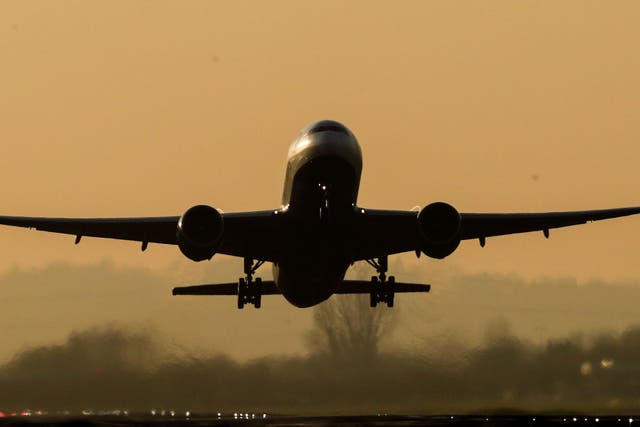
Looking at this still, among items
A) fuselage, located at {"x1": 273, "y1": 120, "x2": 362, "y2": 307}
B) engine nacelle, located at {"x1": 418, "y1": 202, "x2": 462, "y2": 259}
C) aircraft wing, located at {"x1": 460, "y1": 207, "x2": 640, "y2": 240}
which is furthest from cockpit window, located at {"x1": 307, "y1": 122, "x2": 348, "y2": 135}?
aircraft wing, located at {"x1": 460, "y1": 207, "x2": 640, "y2": 240}

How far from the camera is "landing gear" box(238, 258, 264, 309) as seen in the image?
46312mm

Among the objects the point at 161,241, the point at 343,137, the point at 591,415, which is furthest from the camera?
the point at 591,415

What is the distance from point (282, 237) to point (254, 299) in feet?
22.9

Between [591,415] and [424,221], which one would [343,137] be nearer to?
[424,221]

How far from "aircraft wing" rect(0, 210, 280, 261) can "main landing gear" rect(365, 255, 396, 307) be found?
15.5 feet

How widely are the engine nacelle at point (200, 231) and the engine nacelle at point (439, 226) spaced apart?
22.2ft

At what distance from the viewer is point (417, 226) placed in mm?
39469

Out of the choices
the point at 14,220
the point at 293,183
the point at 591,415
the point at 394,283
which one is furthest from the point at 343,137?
the point at 591,415

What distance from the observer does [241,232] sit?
41.2 m

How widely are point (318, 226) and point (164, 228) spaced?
6988mm

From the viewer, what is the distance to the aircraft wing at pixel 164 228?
40375mm

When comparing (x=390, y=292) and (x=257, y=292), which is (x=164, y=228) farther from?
(x=390, y=292)

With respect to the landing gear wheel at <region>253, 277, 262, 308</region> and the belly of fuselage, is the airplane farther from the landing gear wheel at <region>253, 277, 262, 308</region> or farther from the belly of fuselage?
the landing gear wheel at <region>253, 277, 262, 308</region>

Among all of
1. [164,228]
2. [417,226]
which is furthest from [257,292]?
[417,226]
